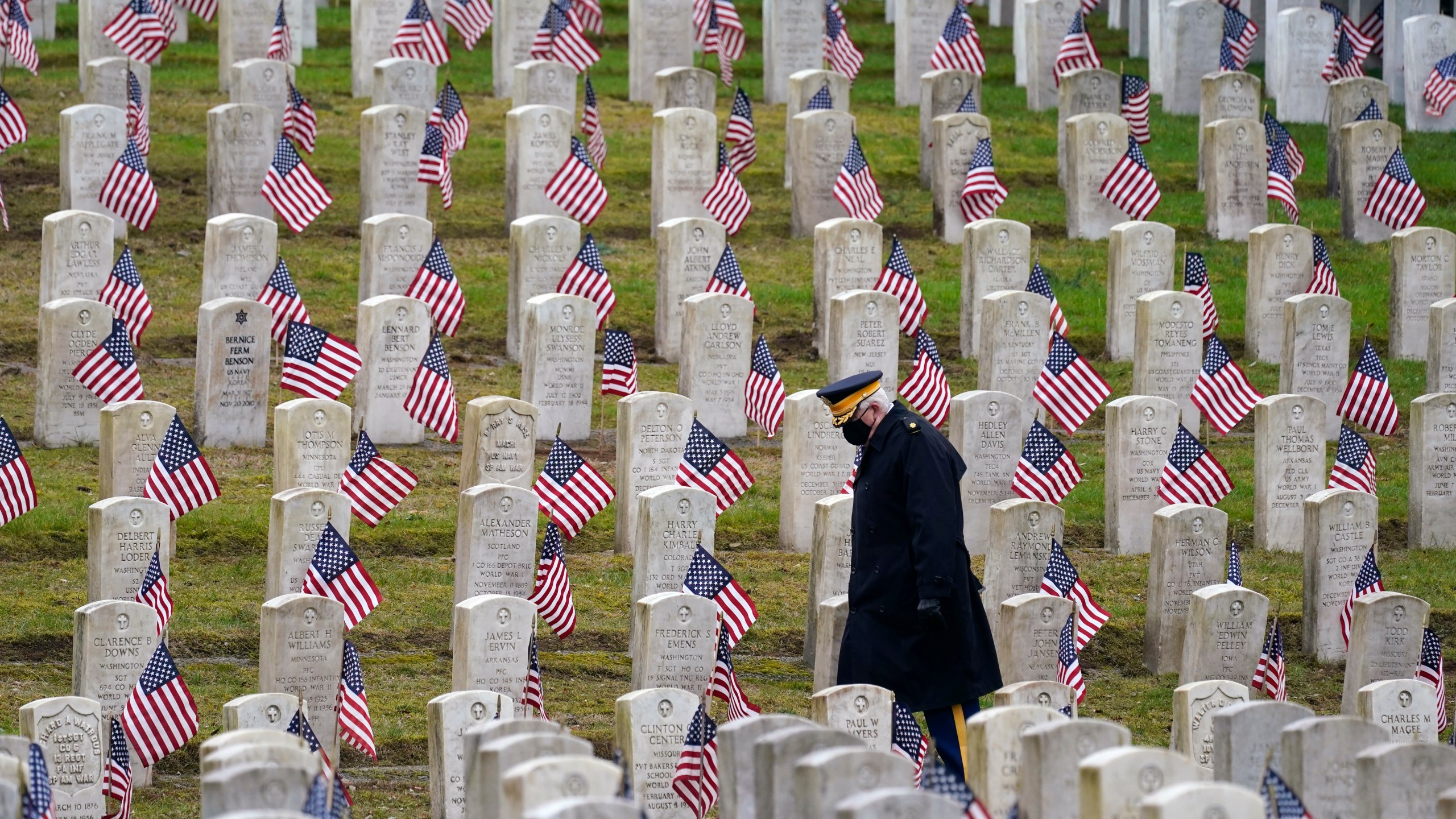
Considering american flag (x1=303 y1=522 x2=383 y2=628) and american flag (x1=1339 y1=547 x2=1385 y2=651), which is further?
american flag (x1=1339 y1=547 x2=1385 y2=651)

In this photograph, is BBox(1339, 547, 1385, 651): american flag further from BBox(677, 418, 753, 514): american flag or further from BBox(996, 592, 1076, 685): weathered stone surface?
BBox(677, 418, 753, 514): american flag

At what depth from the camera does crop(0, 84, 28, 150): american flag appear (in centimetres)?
1659

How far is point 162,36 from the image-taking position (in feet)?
60.8

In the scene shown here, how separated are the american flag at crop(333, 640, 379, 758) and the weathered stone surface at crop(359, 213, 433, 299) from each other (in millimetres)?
5825

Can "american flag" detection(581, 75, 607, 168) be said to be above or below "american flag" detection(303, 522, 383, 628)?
above

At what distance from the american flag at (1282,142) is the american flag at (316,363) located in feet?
26.4

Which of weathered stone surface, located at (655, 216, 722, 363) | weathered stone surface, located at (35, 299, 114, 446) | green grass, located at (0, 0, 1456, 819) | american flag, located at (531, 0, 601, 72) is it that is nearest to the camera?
green grass, located at (0, 0, 1456, 819)

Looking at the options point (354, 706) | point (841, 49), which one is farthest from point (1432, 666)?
point (841, 49)

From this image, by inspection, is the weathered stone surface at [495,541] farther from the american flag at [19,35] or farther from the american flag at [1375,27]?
the american flag at [1375,27]

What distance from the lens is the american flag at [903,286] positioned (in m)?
14.5

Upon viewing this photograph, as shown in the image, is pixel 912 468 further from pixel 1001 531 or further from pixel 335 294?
pixel 335 294

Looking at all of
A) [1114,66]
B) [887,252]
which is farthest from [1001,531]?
[1114,66]

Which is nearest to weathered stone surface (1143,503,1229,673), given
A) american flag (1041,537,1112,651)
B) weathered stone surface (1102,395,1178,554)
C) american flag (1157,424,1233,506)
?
american flag (1041,537,1112,651)

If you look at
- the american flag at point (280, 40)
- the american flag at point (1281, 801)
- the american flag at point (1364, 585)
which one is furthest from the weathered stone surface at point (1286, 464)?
the american flag at point (280, 40)
